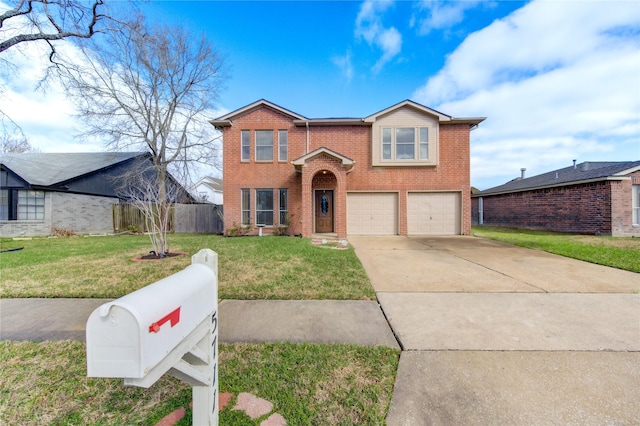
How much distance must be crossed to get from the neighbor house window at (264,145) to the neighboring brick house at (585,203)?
623 inches

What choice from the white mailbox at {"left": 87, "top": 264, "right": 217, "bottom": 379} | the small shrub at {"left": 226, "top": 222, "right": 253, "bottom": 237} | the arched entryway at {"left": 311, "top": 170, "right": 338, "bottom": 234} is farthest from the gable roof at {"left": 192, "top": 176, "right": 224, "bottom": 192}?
the white mailbox at {"left": 87, "top": 264, "right": 217, "bottom": 379}

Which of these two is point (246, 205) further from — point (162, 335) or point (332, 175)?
point (162, 335)

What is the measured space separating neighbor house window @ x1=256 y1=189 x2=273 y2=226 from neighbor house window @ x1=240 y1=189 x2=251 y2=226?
43cm

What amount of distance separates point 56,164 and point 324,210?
63.0 ft

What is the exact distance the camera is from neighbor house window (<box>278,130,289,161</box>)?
44.1 ft

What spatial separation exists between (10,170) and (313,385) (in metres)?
20.4

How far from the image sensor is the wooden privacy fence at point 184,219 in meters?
16.3

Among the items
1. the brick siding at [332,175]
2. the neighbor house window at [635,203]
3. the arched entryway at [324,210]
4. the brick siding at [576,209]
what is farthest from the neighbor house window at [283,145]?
the neighbor house window at [635,203]

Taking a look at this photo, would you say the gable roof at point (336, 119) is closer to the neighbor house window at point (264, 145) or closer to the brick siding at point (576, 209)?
the neighbor house window at point (264, 145)

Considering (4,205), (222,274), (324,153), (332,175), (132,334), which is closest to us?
(132,334)

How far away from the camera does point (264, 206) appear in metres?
13.6

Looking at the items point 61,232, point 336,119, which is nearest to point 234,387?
point 336,119

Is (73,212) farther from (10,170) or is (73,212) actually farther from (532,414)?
(532,414)

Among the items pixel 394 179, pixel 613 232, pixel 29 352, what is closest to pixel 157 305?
pixel 29 352
